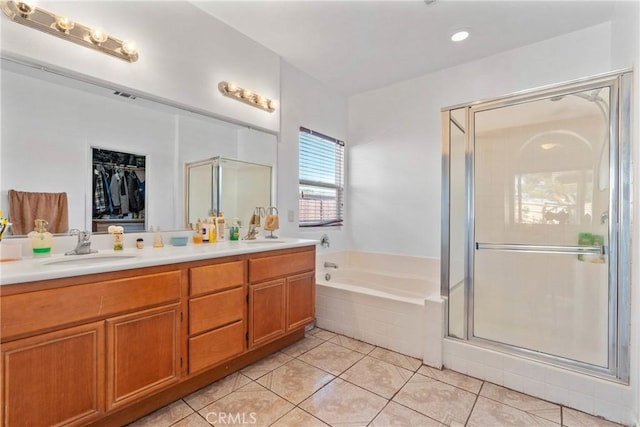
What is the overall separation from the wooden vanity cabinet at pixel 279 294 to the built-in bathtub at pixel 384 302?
1.04 feet

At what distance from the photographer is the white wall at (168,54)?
5.06 ft

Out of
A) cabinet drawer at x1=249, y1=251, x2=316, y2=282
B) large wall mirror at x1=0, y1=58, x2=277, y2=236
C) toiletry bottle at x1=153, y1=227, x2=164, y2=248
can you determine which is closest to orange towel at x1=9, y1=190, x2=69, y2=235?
large wall mirror at x1=0, y1=58, x2=277, y2=236

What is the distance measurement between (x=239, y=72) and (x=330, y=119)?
1280 mm

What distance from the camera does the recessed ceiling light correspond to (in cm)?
234

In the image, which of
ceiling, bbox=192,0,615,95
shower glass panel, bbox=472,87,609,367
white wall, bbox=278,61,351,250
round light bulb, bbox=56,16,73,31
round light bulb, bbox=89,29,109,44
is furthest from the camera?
white wall, bbox=278,61,351,250

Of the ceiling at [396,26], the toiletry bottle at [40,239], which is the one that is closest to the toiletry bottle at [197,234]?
→ the toiletry bottle at [40,239]

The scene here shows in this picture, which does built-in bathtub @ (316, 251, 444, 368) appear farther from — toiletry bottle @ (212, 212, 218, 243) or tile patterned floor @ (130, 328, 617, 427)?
toiletry bottle @ (212, 212, 218, 243)

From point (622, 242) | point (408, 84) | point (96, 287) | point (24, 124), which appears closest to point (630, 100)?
point (622, 242)

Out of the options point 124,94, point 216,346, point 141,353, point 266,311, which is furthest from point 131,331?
point 124,94

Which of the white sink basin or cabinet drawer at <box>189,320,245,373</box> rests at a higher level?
the white sink basin

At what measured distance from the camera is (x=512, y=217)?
8.14ft

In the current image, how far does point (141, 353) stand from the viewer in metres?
1.40

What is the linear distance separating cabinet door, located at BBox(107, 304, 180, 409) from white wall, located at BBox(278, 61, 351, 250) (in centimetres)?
152

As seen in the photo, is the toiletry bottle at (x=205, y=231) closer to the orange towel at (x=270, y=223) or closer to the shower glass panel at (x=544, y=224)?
the orange towel at (x=270, y=223)
